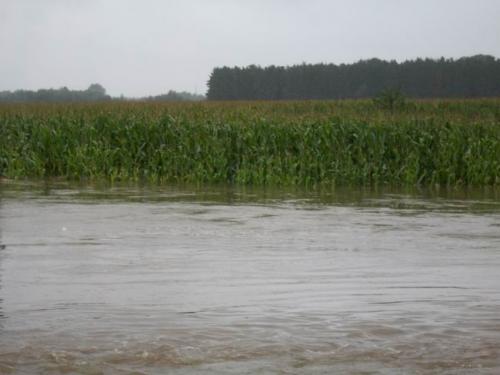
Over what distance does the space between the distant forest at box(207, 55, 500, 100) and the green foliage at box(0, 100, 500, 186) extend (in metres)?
56.8

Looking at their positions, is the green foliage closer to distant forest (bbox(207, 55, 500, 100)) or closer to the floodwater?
the floodwater

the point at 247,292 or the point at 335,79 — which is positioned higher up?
the point at 335,79

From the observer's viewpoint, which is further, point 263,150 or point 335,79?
point 335,79

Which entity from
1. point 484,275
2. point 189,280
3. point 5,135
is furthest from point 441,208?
point 5,135

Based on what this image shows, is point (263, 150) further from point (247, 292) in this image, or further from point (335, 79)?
point (335, 79)

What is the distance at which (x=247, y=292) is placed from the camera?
23.0ft

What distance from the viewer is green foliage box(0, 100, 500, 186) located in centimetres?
2291

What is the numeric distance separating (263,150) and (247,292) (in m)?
16.7

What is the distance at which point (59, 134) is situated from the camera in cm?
2492

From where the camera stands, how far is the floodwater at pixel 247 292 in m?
4.95

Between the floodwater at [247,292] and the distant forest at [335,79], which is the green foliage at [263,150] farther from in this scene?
the distant forest at [335,79]

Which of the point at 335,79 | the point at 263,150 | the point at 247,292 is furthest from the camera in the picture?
the point at 335,79

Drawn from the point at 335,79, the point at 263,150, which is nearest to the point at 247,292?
the point at 263,150

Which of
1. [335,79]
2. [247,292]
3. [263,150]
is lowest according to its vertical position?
[247,292]
